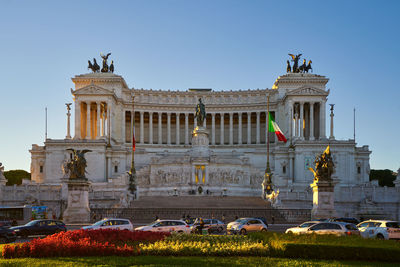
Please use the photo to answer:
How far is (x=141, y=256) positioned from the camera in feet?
63.6

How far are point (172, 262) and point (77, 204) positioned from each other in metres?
27.3

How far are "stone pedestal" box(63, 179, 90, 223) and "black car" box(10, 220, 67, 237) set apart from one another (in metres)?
8.74

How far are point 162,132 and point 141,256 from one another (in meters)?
91.0

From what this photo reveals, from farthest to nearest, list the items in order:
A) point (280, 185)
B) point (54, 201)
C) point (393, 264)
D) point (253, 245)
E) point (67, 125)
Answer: point (67, 125) < point (280, 185) < point (54, 201) < point (253, 245) < point (393, 264)

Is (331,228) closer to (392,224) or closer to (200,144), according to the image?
(392,224)

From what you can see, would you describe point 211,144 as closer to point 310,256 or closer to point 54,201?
point 54,201

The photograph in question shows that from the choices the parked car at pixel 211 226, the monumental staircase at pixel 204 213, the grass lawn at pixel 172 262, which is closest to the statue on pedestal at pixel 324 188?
the monumental staircase at pixel 204 213

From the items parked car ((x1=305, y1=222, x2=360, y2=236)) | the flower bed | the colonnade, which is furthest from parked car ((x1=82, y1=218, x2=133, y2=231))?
the colonnade

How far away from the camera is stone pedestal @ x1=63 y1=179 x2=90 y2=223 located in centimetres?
4275

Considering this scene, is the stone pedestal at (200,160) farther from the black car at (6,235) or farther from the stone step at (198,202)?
the black car at (6,235)

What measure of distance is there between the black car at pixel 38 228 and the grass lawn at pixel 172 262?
48.6 feet

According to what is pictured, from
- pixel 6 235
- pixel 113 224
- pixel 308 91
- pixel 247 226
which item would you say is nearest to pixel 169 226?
pixel 113 224

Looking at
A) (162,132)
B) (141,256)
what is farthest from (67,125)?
(141,256)

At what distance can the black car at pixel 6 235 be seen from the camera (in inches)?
1129
